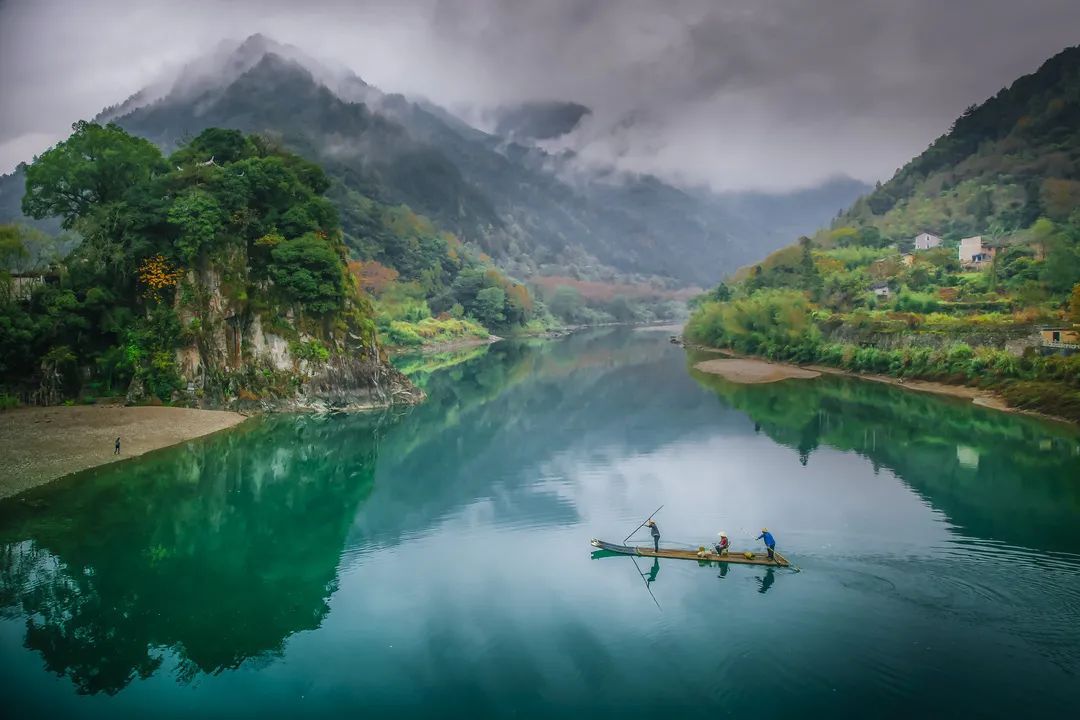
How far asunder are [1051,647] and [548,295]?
444 ft

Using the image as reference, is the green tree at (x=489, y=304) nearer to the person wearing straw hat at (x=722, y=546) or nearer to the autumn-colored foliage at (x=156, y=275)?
the autumn-colored foliage at (x=156, y=275)

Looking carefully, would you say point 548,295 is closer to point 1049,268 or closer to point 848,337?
point 848,337

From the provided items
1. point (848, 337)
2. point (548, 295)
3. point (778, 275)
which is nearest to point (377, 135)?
point (548, 295)

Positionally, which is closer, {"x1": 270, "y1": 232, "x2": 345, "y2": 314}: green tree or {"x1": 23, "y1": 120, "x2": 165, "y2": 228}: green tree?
{"x1": 23, "y1": 120, "x2": 165, "y2": 228}: green tree

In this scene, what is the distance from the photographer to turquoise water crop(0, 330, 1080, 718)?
43.9 feet

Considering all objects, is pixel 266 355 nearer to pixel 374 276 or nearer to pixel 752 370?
pixel 752 370

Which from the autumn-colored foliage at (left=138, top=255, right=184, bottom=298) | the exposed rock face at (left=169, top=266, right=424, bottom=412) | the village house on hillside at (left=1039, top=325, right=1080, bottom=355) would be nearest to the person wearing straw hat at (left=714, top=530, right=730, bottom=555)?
the exposed rock face at (left=169, top=266, right=424, bottom=412)

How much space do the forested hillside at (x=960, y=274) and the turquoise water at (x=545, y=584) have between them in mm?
12014

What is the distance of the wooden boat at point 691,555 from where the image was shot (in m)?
18.2

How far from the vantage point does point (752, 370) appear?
60.2 meters

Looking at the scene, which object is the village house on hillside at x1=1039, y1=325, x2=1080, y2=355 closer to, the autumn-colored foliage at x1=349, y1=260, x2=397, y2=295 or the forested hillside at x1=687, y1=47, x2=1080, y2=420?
the forested hillside at x1=687, y1=47, x2=1080, y2=420

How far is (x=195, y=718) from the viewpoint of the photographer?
1273 centimetres

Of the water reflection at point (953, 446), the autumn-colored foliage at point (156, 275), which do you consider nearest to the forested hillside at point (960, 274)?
the water reflection at point (953, 446)

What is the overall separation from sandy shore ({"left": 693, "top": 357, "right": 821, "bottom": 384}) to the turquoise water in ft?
69.5
